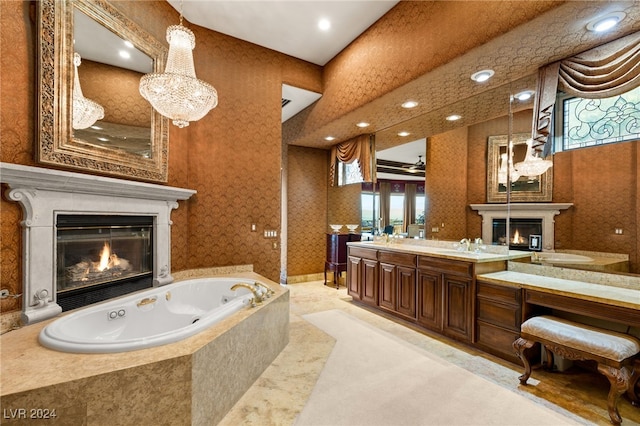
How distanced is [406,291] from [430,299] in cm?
35

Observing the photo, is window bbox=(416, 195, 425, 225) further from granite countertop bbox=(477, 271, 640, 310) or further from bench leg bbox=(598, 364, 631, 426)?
bench leg bbox=(598, 364, 631, 426)

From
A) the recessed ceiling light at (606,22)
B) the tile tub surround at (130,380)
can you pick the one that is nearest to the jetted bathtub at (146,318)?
the tile tub surround at (130,380)

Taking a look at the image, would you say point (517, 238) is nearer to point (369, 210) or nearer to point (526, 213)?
point (526, 213)

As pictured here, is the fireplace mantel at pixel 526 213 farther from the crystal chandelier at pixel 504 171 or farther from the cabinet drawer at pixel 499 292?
the cabinet drawer at pixel 499 292

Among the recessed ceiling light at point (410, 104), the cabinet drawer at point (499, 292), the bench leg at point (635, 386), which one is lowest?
the bench leg at point (635, 386)

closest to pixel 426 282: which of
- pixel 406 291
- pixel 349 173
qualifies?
pixel 406 291

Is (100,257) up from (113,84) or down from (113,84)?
down

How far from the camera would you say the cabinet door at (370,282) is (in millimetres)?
3973

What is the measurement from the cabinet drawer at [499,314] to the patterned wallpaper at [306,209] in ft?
11.6

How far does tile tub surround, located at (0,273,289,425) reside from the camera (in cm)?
120

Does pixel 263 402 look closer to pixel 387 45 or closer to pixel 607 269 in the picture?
pixel 607 269

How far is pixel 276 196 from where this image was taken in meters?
3.97

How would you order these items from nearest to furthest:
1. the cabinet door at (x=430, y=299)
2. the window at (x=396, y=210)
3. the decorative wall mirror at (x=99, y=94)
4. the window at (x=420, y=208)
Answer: the decorative wall mirror at (x=99, y=94) → the cabinet door at (x=430, y=299) → the window at (x=420, y=208) → the window at (x=396, y=210)

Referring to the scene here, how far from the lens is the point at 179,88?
2.16 m
